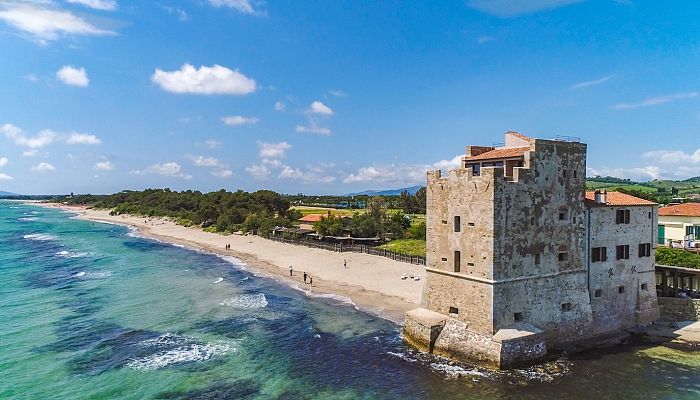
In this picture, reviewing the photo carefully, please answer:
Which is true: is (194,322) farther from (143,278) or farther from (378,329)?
(143,278)

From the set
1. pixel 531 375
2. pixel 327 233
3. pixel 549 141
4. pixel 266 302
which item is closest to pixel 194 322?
pixel 266 302

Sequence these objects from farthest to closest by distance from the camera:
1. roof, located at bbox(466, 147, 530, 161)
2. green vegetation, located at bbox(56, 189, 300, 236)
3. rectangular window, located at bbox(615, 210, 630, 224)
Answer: green vegetation, located at bbox(56, 189, 300, 236) → rectangular window, located at bbox(615, 210, 630, 224) → roof, located at bbox(466, 147, 530, 161)

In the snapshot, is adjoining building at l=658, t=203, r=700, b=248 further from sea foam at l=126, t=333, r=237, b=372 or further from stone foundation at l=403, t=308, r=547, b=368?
sea foam at l=126, t=333, r=237, b=372

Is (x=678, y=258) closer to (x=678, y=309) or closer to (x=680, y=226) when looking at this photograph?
(x=678, y=309)

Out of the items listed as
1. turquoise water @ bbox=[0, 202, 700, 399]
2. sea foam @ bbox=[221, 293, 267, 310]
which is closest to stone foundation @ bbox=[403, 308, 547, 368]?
turquoise water @ bbox=[0, 202, 700, 399]

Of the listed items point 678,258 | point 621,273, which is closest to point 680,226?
point 678,258

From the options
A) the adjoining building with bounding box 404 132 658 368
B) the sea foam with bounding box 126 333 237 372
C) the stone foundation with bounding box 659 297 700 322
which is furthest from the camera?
the stone foundation with bounding box 659 297 700 322

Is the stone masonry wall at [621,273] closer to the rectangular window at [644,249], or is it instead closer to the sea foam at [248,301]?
the rectangular window at [644,249]
